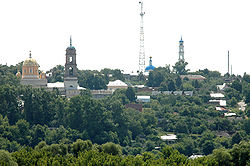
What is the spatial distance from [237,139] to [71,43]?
46.5 m

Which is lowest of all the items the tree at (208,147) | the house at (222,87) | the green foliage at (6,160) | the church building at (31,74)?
the tree at (208,147)

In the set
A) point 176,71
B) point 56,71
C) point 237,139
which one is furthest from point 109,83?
point 237,139

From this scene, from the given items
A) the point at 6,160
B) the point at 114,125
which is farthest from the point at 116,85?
the point at 6,160

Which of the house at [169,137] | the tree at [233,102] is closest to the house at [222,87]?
the tree at [233,102]

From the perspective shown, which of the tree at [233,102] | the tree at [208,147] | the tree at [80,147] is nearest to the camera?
the tree at [80,147]

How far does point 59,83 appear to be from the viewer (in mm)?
161000

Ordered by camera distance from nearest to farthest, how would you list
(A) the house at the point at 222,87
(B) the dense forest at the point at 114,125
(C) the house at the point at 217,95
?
(B) the dense forest at the point at 114,125 < (C) the house at the point at 217,95 < (A) the house at the point at 222,87

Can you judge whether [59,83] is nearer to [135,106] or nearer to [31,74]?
[31,74]

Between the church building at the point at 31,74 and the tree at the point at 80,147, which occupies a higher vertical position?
the church building at the point at 31,74

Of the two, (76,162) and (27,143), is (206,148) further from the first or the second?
(76,162)

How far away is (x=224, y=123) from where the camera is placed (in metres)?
132

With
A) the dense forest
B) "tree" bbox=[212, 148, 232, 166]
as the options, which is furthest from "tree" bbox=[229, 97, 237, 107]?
"tree" bbox=[212, 148, 232, 166]

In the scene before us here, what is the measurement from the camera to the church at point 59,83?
6029 inches

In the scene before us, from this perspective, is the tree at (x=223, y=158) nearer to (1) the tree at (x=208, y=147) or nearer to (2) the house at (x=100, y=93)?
(1) the tree at (x=208, y=147)
